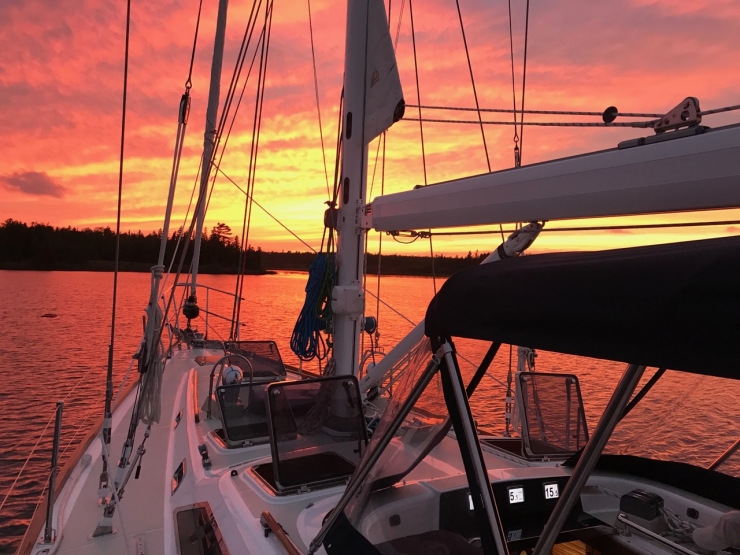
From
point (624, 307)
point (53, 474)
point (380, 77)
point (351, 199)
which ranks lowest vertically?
point (53, 474)

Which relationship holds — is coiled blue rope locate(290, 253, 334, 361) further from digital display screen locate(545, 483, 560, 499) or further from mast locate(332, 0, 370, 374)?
digital display screen locate(545, 483, 560, 499)

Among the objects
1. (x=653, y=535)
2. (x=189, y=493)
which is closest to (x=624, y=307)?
(x=653, y=535)

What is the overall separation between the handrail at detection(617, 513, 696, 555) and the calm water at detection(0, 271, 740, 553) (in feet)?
1.19

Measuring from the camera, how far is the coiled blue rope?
4.49 metres

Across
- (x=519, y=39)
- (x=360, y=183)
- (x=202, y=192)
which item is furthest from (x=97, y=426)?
(x=519, y=39)

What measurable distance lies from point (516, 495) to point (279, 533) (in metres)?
1.19

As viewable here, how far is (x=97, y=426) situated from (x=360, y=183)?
4.26 meters

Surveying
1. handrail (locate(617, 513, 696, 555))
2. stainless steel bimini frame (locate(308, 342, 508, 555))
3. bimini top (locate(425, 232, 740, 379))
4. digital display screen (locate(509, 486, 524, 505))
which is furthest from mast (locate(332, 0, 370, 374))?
bimini top (locate(425, 232, 740, 379))

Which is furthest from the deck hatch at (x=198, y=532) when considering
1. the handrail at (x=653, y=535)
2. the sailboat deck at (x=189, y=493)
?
the handrail at (x=653, y=535)

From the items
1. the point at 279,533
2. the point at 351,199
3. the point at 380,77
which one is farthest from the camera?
the point at 351,199

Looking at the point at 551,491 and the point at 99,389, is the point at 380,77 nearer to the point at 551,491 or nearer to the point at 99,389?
the point at 551,491

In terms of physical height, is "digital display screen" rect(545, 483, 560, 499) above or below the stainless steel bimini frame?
below

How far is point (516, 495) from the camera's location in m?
2.60

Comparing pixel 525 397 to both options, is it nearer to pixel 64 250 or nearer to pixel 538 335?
pixel 538 335
